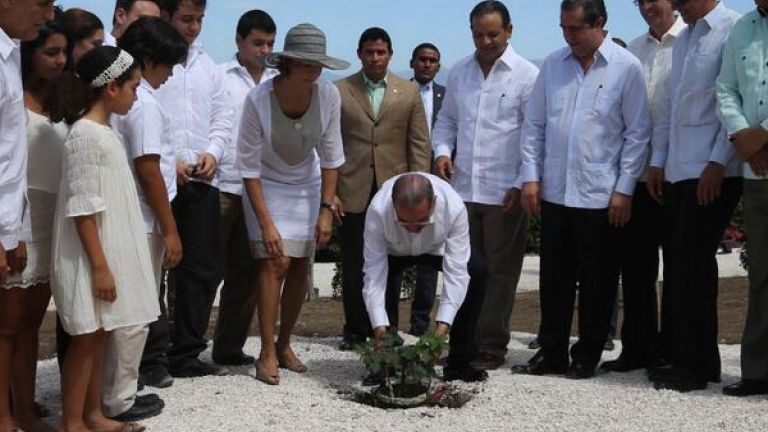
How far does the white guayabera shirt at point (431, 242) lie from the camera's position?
20.8 feet

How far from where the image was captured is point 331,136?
22.7 feet

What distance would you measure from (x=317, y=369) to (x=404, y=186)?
1605mm

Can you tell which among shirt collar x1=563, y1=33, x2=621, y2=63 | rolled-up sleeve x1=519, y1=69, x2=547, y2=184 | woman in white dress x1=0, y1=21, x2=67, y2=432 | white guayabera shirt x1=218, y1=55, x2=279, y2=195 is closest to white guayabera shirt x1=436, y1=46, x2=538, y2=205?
rolled-up sleeve x1=519, y1=69, x2=547, y2=184

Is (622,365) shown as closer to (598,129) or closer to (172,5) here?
(598,129)

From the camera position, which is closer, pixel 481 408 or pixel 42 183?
pixel 42 183

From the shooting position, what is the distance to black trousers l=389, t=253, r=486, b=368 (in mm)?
6520

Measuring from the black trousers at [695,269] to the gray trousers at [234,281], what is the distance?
2531 millimetres

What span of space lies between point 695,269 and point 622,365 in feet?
3.11

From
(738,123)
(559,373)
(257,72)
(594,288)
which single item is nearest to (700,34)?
(738,123)

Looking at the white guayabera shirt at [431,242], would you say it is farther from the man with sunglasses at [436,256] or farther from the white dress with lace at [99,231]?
the white dress with lace at [99,231]

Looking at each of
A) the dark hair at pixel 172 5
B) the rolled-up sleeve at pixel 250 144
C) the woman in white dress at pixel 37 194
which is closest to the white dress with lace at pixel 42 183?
the woman in white dress at pixel 37 194

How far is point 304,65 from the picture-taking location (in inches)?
256

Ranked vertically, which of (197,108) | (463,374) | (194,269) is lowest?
(463,374)

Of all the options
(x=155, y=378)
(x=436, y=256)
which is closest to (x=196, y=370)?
(x=155, y=378)
